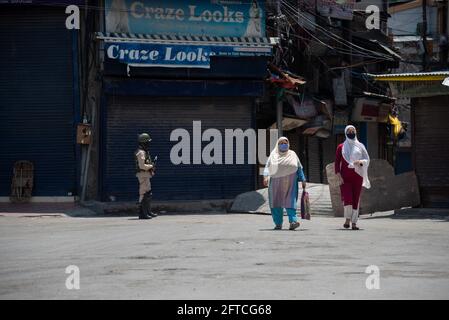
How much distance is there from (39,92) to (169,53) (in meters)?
3.19

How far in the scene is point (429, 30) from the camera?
43656 mm

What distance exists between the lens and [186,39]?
84.2 feet

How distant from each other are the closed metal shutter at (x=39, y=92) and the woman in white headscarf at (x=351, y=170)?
8850 millimetres

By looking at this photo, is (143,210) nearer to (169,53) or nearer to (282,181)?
(282,181)

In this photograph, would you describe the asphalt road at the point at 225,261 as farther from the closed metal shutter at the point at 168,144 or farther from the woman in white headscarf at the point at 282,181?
the closed metal shutter at the point at 168,144

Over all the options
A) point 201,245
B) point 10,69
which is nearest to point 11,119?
point 10,69

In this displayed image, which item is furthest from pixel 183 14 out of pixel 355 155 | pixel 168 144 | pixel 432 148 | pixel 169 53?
pixel 355 155

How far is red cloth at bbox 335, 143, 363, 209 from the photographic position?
17875 mm

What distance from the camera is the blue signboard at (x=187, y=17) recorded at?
25.3 m

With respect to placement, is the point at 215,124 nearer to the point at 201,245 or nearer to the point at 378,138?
the point at 201,245

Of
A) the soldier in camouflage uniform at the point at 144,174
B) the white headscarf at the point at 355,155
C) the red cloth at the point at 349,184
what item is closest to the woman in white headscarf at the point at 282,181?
the red cloth at the point at 349,184

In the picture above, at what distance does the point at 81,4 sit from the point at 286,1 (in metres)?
7.71

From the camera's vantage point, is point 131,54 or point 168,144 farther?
point 168,144

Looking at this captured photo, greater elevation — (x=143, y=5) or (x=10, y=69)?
(x=143, y=5)
